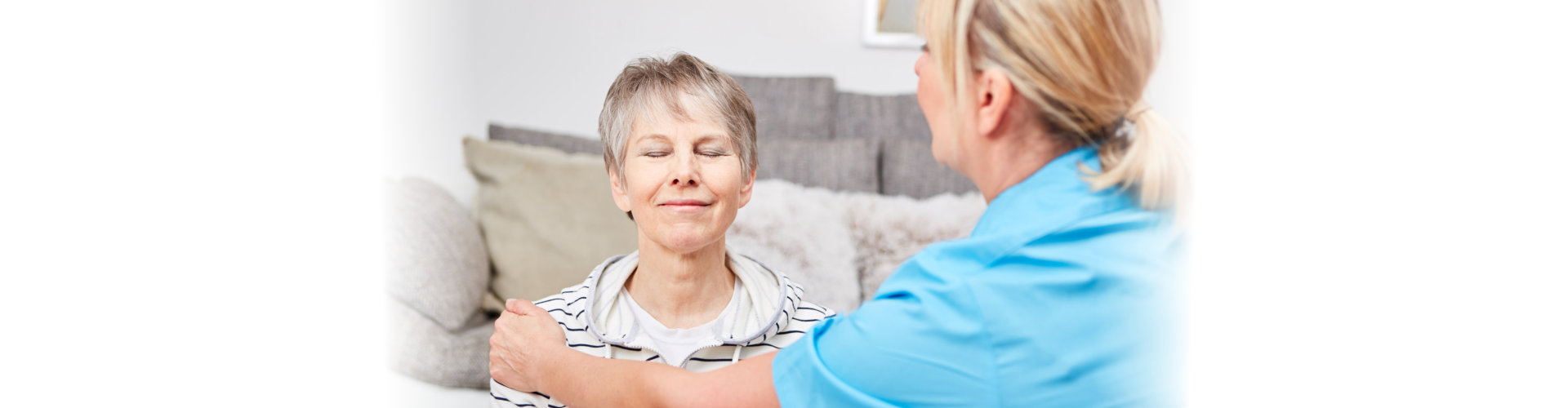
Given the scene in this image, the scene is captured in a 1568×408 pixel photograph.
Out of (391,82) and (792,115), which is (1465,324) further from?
(792,115)

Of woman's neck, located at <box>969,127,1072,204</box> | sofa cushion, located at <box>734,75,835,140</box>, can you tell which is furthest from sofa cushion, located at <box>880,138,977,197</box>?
woman's neck, located at <box>969,127,1072,204</box>

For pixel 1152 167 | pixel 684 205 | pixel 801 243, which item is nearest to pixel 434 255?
pixel 684 205

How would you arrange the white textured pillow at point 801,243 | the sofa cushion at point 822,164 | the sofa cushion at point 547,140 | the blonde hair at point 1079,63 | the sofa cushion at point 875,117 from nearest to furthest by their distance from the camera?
the blonde hair at point 1079,63, the sofa cushion at point 547,140, the white textured pillow at point 801,243, the sofa cushion at point 822,164, the sofa cushion at point 875,117

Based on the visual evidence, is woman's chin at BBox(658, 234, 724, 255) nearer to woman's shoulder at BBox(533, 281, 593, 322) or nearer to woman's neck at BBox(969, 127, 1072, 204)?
woman's shoulder at BBox(533, 281, 593, 322)

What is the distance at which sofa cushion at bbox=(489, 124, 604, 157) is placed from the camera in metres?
1.16

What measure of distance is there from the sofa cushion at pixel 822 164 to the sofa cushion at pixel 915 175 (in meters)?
0.04

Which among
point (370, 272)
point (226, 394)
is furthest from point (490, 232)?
point (226, 394)

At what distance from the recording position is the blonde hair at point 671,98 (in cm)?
80

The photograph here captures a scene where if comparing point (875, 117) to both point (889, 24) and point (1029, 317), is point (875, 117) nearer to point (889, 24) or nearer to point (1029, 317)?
point (889, 24)

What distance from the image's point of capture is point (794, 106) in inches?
69.0

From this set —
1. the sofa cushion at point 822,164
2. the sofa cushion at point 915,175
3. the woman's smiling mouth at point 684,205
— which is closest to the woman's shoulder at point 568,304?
the woman's smiling mouth at point 684,205

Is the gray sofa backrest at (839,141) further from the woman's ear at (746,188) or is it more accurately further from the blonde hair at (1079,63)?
the blonde hair at (1079,63)

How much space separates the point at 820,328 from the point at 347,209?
0.44 m

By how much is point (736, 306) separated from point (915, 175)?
92 centimetres
